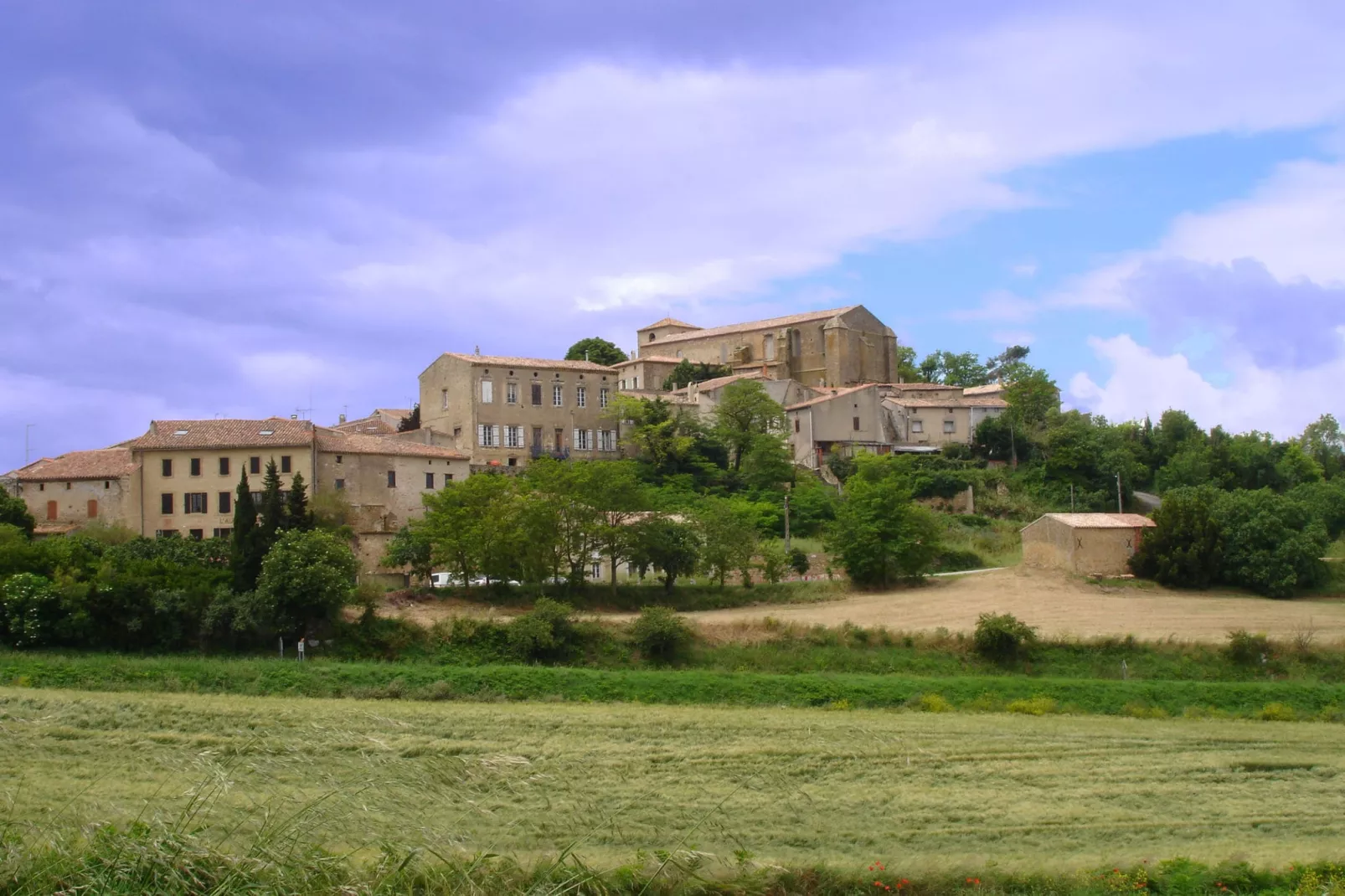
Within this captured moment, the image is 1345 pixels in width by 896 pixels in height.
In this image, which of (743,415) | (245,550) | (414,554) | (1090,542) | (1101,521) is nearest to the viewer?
(245,550)

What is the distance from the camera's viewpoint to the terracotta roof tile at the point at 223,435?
156ft

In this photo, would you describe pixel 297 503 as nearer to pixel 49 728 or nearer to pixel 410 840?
pixel 49 728

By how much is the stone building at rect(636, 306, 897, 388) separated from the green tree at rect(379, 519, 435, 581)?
37.8 metres

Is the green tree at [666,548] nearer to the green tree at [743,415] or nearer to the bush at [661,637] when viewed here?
the bush at [661,637]

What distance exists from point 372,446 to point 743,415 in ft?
74.2

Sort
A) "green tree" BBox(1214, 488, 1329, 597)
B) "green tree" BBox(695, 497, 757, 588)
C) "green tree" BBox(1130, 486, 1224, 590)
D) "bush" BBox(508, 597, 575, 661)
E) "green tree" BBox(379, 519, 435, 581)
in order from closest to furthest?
"bush" BBox(508, 597, 575, 661)
"green tree" BBox(379, 519, 435, 581)
"green tree" BBox(695, 497, 757, 588)
"green tree" BBox(1214, 488, 1329, 597)
"green tree" BBox(1130, 486, 1224, 590)

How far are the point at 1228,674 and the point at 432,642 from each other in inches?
900

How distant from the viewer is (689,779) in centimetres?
2055

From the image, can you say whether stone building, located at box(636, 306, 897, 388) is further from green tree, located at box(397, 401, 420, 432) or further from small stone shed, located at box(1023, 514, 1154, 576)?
small stone shed, located at box(1023, 514, 1154, 576)

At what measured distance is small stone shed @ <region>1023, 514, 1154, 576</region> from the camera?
45875 mm

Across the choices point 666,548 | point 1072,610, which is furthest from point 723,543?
point 1072,610

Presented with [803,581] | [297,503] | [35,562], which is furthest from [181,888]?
[803,581]

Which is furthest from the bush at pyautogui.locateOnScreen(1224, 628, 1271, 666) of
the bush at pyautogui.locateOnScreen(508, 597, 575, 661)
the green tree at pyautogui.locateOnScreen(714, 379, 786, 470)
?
the green tree at pyautogui.locateOnScreen(714, 379, 786, 470)

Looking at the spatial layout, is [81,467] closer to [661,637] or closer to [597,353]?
[661,637]
